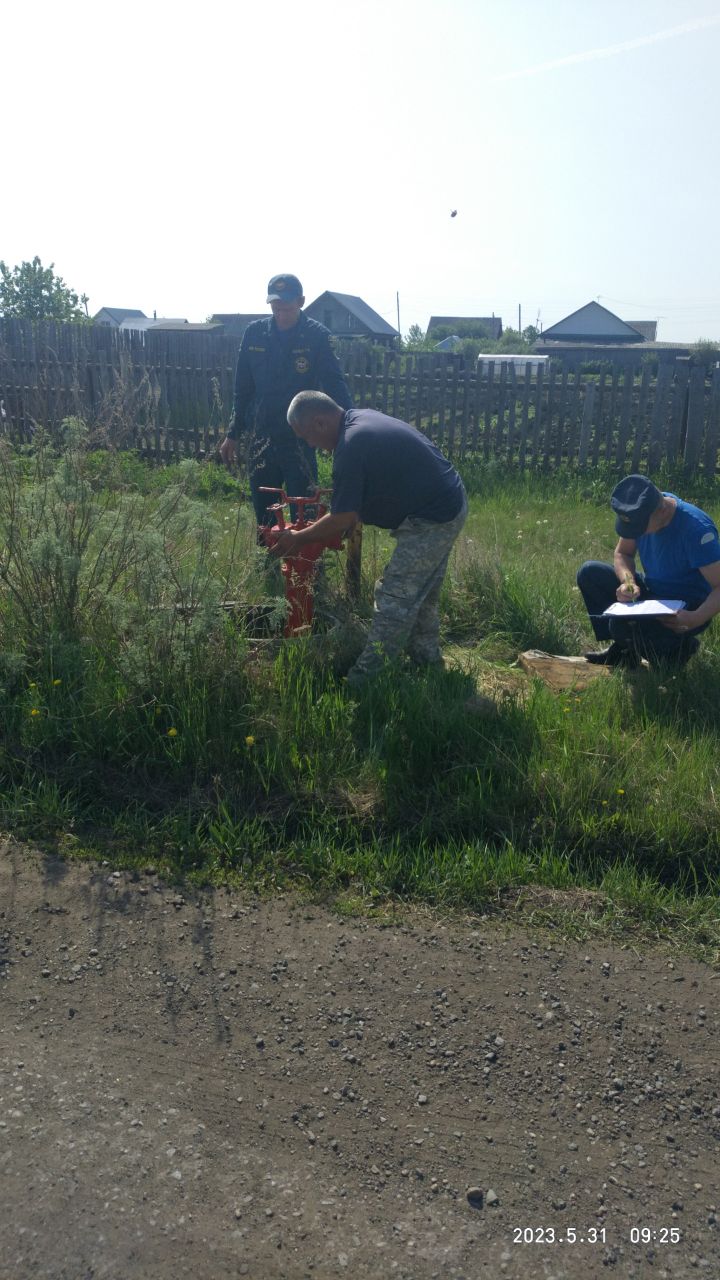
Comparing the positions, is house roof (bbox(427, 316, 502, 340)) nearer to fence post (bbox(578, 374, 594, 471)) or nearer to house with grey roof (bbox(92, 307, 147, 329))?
house with grey roof (bbox(92, 307, 147, 329))

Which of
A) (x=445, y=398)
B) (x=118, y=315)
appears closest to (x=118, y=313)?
(x=118, y=315)

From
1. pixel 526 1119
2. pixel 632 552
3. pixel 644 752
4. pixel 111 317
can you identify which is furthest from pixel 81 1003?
pixel 111 317

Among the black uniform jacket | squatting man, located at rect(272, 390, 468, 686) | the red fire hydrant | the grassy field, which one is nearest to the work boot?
the grassy field

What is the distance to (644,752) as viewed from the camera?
414cm

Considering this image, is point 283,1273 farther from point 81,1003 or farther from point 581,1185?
point 81,1003

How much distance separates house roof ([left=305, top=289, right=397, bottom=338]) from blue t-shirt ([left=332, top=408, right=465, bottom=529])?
54494 mm

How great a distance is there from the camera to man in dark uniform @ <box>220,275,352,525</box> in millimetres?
6508

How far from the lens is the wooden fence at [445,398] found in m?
12.3

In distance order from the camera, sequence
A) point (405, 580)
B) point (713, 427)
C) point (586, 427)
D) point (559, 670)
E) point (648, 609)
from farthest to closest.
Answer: point (586, 427)
point (713, 427)
point (559, 670)
point (405, 580)
point (648, 609)

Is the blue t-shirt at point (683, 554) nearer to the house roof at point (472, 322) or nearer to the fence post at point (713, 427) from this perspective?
the fence post at point (713, 427)

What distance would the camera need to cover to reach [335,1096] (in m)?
2.62

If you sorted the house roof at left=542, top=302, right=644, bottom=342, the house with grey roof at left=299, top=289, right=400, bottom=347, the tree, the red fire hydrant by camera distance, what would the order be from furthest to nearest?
the house roof at left=542, top=302, right=644, bottom=342 < the house with grey roof at left=299, top=289, right=400, bottom=347 < the tree < the red fire hydrant

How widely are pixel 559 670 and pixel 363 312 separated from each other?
188 ft

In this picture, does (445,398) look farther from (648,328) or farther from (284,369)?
(648,328)
